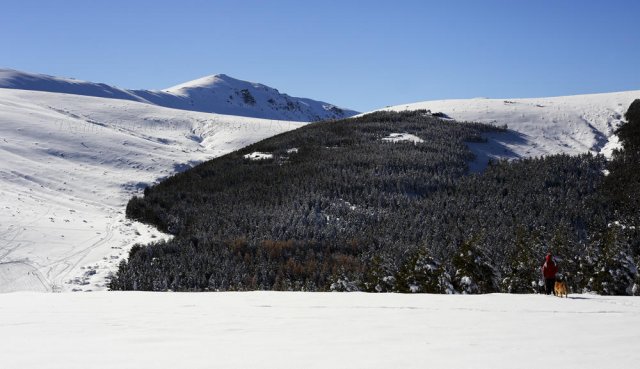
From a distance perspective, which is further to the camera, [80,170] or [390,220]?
[80,170]

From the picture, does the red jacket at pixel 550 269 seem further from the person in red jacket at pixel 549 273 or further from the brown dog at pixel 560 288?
the brown dog at pixel 560 288

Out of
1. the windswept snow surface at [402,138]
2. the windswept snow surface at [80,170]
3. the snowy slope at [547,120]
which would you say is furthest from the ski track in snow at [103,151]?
the windswept snow surface at [402,138]

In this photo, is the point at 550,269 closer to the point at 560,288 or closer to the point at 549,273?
the point at 549,273

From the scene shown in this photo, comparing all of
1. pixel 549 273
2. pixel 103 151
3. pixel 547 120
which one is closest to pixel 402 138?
pixel 547 120

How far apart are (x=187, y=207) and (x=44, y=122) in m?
70.5

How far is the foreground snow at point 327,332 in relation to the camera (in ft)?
33.8

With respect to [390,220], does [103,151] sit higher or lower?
higher

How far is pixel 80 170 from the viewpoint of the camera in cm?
9944

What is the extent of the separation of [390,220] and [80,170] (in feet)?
196

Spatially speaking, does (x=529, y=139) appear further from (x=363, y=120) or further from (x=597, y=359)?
(x=597, y=359)

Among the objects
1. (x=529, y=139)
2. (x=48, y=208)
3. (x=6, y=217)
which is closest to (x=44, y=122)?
(x=48, y=208)

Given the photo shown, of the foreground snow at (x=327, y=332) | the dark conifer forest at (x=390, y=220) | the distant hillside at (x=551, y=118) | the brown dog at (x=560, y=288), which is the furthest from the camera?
the distant hillside at (x=551, y=118)

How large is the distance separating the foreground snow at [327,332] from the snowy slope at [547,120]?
9362 cm

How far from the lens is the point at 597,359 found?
9.79 meters
